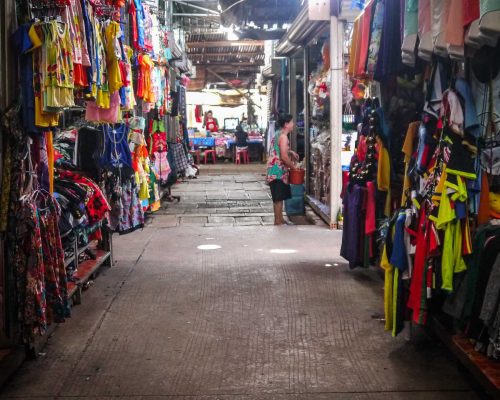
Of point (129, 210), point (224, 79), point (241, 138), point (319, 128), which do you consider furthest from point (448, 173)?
point (224, 79)

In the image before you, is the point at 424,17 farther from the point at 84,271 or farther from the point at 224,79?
the point at 224,79

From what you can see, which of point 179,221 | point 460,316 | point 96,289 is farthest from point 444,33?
point 179,221

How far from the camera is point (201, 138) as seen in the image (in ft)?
80.5

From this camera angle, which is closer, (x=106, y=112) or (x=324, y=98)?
(x=106, y=112)

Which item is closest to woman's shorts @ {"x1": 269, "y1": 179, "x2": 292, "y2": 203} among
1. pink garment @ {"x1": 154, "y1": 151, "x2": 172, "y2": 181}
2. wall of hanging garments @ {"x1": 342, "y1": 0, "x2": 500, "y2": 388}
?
pink garment @ {"x1": 154, "y1": 151, "x2": 172, "y2": 181}

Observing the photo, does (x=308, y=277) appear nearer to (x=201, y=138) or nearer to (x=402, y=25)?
(x=402, y=25)

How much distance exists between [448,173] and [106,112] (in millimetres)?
3529

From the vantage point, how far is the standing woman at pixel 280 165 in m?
9.61

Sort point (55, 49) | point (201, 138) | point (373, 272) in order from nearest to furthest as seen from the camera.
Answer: point (55, 49)
point (373, 272)
point (201, 138)

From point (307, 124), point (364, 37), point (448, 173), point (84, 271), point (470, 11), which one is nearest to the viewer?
point (470, 11)

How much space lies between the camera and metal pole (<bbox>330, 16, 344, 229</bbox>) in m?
8.75

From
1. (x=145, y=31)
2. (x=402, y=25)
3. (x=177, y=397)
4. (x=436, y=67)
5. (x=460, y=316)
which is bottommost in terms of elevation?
(x=177, y=397)

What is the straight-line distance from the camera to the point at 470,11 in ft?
10.9

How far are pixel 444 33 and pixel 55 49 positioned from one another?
2.24m
